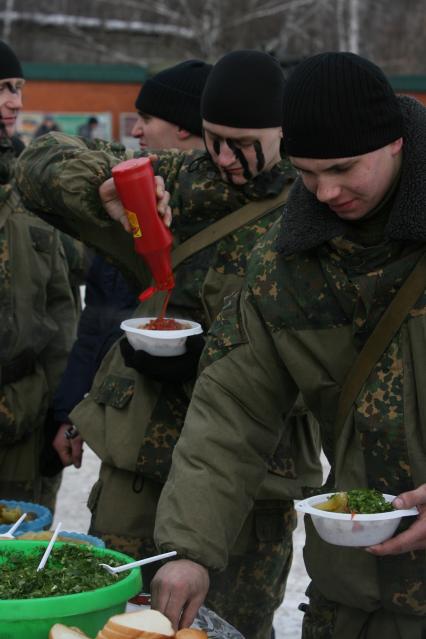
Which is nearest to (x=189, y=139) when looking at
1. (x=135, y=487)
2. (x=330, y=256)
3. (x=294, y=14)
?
(x=135, y=487)

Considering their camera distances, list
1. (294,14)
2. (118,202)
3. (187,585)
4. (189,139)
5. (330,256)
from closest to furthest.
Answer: (187,585) → (330,256) → (118,202) → (189,139) → (294,14)

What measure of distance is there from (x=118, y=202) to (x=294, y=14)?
3261 cm

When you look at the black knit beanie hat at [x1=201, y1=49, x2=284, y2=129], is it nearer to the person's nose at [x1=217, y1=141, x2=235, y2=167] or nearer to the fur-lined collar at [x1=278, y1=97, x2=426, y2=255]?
the person's nose at [x1=217, y1=141, x2=235, y2=167]

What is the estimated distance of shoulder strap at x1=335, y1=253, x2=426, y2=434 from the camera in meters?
2.71

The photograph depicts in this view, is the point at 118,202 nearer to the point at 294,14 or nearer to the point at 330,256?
the point at 330,256

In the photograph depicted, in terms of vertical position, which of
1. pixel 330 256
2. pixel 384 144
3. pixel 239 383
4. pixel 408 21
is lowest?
pixel 408 21

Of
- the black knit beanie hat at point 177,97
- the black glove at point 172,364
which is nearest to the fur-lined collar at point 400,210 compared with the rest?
the black glove at point 172,364

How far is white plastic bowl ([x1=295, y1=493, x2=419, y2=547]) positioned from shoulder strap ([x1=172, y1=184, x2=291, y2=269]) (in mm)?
1436

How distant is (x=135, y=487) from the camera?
12.7ft

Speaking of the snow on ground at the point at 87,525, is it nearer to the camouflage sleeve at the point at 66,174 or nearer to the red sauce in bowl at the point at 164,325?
the red sauce in bowl at the point at 164,325

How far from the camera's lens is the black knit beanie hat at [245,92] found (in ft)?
12.1

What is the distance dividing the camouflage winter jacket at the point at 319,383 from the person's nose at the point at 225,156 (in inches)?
28.8

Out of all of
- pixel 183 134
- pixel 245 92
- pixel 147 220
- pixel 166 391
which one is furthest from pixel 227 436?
pixel 183 134

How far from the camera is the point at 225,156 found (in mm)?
3732
